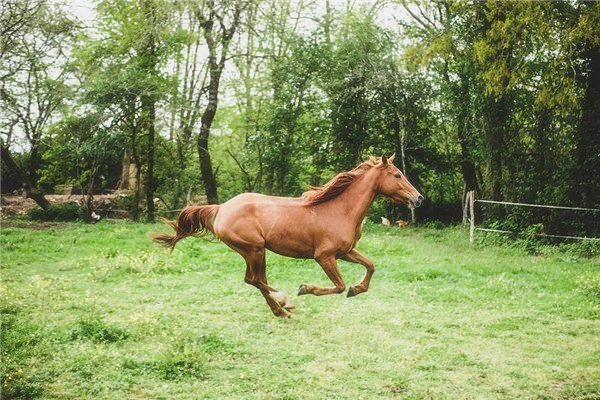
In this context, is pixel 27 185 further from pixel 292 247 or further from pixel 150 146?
pixel 292 247

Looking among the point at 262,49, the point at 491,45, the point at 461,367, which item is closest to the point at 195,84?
the point at 262,49

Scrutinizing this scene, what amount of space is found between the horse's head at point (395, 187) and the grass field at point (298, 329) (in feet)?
6.87

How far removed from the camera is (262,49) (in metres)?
21.6

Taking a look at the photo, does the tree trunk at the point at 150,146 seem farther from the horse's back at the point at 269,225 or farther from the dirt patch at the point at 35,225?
the horse's back at the point at 269,225

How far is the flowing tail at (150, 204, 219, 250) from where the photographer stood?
516cm

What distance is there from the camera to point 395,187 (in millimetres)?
4594

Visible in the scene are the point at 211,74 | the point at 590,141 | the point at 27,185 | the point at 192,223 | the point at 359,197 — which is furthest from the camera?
the point at 27,185

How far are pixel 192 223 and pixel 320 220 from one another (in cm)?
129

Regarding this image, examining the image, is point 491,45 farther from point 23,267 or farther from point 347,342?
A: point 23,267

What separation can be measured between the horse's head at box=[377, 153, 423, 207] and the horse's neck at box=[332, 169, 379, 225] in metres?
0.07

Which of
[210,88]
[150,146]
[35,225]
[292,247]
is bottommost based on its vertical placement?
[35,225]

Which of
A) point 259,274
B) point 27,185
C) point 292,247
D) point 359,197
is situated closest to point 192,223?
point 259,274

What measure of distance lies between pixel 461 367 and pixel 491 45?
1027cm

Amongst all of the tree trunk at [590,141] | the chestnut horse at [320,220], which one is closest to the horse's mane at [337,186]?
the chestnut horse at [320,220]
